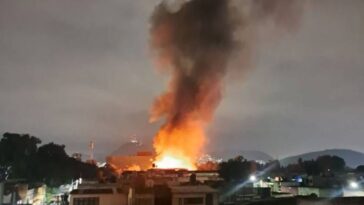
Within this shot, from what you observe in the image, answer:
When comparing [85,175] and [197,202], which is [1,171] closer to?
[85,175]

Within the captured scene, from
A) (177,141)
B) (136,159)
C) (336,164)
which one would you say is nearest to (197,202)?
(177,141)

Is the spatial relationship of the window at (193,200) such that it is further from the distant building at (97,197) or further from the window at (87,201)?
the window at (87,201)

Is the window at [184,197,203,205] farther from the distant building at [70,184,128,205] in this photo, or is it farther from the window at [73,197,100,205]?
the window at [73,197,100,205]

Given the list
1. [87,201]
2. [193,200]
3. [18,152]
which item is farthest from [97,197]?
[18,152]

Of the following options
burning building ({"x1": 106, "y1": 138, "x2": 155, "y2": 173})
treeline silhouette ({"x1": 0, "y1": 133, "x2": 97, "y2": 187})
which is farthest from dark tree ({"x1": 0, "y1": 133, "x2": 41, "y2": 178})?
burning building ({"x1": 106, "y1": 138, "x2": 155, "y2": 173})

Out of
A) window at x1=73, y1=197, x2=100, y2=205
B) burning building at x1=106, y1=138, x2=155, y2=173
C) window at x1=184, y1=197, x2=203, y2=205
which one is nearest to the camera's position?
window at x1=184, y1=197, x2=203, y2=205

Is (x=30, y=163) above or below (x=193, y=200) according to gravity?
above

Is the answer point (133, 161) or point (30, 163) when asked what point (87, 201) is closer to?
point (30, 163)

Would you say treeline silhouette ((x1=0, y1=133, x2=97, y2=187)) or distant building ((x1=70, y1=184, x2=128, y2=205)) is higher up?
treeline silhouette ((x1=0, y1=133, x2=97, y2=187))

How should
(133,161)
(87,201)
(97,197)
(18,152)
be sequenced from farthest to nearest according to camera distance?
1. (133,161)
2. (18,152)
3. (97,197)
4. (87,201)

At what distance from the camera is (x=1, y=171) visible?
75.5 metres

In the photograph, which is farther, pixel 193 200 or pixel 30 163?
pixel 30 163

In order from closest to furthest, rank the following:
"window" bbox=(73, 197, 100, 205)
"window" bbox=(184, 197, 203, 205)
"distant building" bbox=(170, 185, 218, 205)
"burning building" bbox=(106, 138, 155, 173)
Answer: "distant building" bbox=(170, 185, 218, 205) → "window" bbox=(184, 197, 203, 205) → "window" bbox=(73, 197, 100, 205) → "burning building" bbox=(106, 138, 155, 173)

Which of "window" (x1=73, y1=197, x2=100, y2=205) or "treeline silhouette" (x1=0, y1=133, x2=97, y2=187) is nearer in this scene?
"window" (x1=73, y1=197, x2=100, y2=205)
